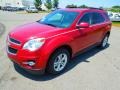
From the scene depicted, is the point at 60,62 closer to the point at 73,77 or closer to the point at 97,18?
the point at 73,77

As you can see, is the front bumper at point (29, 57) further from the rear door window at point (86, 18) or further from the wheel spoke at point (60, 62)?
the rear door window at point (86, 18)

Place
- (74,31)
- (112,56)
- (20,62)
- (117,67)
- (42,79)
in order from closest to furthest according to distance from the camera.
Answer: (20,62) < (42,79) < (74,31) < (117,67) < (112,56)

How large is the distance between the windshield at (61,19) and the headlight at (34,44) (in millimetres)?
1155

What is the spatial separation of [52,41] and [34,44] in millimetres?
473

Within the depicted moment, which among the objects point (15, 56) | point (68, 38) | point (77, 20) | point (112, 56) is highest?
point (77, 20)

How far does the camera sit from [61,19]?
219 inches

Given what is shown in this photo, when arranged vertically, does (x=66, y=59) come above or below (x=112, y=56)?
above

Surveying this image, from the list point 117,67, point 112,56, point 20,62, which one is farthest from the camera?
point 112,56

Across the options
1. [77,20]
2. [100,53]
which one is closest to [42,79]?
[77,20]

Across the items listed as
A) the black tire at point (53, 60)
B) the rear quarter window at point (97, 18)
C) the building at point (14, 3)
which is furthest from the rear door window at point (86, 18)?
the building at point (14, 3)

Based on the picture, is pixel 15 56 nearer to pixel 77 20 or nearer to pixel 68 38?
pixel 68 38

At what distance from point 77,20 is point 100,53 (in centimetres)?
240

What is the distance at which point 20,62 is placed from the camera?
4.32 m

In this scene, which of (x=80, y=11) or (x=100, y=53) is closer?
(x=80, y=11)
